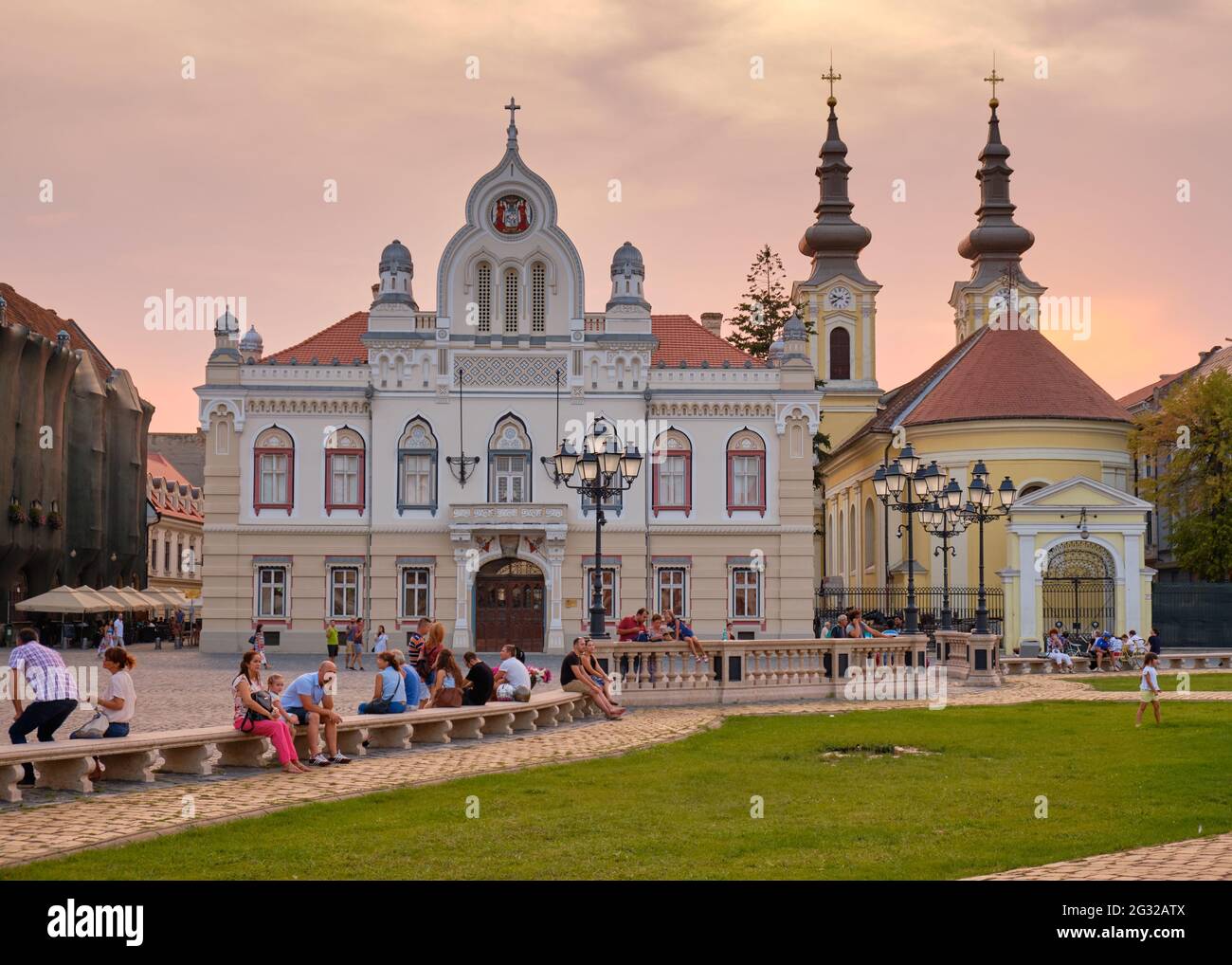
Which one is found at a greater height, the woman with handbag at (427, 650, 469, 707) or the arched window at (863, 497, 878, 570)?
the arched window at (863, 497, 878, 570)

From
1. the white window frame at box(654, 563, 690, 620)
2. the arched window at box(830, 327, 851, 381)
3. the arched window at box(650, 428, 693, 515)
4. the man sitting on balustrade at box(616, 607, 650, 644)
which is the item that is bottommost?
the man sitting on balustrade at box(616, 607, 650, 644)

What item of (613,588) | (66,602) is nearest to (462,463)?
(613,588)

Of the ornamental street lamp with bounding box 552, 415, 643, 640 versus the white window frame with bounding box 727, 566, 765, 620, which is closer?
the ornamental street lamp with bounding box 552, 415, 643, 640

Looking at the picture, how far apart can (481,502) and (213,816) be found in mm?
34772

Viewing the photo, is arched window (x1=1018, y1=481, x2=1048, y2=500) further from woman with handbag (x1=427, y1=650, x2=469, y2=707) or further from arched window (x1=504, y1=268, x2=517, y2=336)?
woman with handbag (x1=427, y1=650, x2=469, y2=707)

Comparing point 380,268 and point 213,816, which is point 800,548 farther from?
point 213,816

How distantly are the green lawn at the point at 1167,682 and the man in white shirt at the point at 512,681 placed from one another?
43.6ft

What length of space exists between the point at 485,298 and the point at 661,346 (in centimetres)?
598

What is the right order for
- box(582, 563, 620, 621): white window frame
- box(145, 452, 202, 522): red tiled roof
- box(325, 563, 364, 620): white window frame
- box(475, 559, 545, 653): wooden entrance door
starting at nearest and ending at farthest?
box(582, 563, 620, 621): white window frame
box(325, 563, 364, 620): white window frame
box(475, 559, 545, 653): wooden entrance door
box(145, 452, 202, 522): red tiled roof

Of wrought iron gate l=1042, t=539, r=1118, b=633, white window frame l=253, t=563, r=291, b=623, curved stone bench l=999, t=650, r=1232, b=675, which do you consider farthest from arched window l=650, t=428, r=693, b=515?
curved stone bench l=999, t=650, r=1232, b=675

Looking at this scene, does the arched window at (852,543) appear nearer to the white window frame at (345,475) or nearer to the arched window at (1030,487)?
the arched window at (1030,487)

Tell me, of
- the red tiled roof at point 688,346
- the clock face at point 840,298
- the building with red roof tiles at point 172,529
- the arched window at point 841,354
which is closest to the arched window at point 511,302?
the red tiled roof at point 688,346

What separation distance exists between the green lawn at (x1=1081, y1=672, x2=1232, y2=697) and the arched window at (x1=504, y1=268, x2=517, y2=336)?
69.9 feet

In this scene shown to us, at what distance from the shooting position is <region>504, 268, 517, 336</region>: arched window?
4862 centimetres
